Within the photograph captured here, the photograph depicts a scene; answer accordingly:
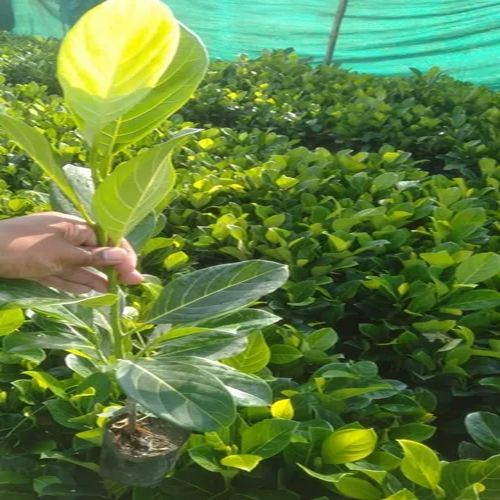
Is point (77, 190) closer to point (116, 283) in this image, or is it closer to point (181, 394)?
point (116, 283)

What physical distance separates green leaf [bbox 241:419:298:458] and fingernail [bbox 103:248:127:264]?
36 cm

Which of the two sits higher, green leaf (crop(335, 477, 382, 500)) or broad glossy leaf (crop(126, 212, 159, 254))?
broad glossy leaf (crop(126, 212, 159, 254))

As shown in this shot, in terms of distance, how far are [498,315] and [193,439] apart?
2.86 ft

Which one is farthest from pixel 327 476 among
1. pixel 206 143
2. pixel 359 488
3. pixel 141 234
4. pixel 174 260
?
pixel 206 143

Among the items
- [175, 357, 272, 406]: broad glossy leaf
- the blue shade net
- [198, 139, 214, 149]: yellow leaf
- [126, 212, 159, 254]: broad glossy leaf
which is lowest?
the blue shade net

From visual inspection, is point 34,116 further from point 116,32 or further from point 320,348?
point 116,32

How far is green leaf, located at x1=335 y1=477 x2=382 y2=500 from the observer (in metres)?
1.15

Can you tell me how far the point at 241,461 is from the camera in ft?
3.75

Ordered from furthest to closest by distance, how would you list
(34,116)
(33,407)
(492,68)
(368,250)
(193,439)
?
(492,68) < (34,116) < (368,250) < (33,407) < (193,439)

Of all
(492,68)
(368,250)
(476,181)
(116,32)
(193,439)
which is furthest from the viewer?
(492,68)

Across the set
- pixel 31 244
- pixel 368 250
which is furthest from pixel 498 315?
pixel 31 244

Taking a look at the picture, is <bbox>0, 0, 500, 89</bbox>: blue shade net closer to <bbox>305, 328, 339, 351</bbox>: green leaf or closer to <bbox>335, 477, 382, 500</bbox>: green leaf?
<bbox>305, 328, 339, 351</bbox>: green leaf

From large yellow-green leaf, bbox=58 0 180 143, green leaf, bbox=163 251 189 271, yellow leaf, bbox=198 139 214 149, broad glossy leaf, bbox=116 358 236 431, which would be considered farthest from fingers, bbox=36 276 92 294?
yellow leaf, bbox=198 139 214 149

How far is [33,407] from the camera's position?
139 centimetres
